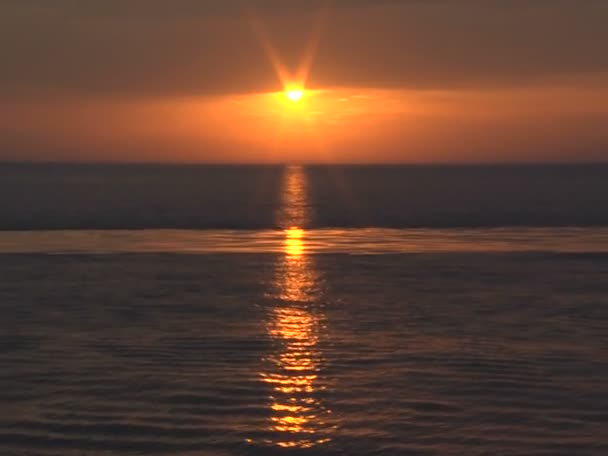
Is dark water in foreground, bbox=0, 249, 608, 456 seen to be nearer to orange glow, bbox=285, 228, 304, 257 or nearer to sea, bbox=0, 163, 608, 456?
sea, bbox=0, 163, 608, 456

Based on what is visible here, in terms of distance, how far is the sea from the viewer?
12070 mm

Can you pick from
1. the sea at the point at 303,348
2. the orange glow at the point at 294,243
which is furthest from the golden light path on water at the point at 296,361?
the orange glow at the point at 294,243

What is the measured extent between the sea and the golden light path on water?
0.05m

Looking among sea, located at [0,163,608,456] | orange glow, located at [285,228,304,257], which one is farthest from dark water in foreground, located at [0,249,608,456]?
orange glow, located at [285,228,304,257]

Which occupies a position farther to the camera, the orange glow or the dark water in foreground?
the orange glow

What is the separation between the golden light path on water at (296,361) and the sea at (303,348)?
0.15 ft

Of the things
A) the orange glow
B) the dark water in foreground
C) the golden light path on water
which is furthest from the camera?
the orange glow

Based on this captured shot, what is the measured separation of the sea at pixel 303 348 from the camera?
1207 cm

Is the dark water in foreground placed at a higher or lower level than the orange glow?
lower

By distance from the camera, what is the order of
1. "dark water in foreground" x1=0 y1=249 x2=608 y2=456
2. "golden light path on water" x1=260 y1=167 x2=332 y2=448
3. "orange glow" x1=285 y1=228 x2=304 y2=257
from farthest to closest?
"orange glow" x1=285 y1=228 x2=304 y2=257 < "golden light path on water" x1=260 y1=167 x2=332 y2=448 < "dark water in foreground" x1=0 y1=249 x2=608 y2=456

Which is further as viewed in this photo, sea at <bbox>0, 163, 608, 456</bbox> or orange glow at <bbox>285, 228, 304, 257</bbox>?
orange glow at <bbox>285, 228, 304, 257</bbox>

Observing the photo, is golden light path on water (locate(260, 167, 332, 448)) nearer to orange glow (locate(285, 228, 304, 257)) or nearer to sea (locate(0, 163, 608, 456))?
sea (locate(0, 163, 608, 456))

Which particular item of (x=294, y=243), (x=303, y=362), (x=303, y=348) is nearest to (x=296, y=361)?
(x=303, y=362)

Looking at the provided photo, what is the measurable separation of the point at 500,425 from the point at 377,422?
1.46 meters
